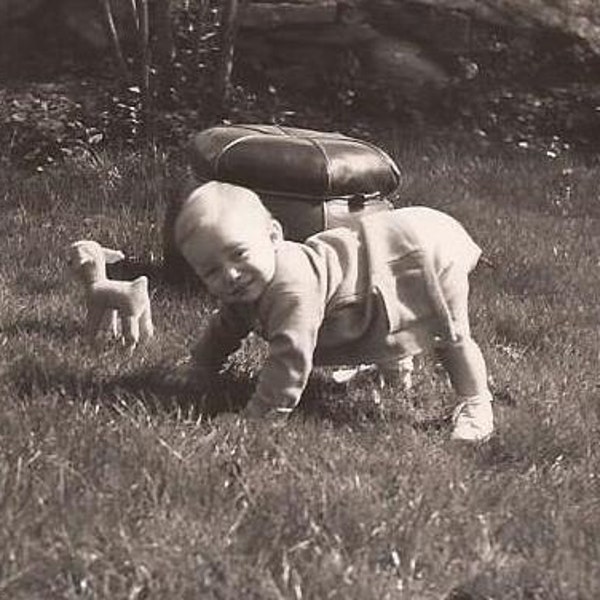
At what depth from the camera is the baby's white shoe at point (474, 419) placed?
481cm

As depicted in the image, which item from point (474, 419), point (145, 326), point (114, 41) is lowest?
point (114, 41)

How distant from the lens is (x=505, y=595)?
3.72m

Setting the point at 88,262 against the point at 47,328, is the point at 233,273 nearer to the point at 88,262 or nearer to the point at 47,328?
the point at 88,262

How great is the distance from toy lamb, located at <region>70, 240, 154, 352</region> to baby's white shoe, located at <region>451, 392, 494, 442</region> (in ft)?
4.09

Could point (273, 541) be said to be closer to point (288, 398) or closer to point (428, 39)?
point (288, 398)

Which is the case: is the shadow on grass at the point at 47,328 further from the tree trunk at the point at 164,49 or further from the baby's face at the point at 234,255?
the tree trunk at the point at 164,49

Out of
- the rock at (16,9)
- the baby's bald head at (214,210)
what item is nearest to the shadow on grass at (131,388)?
the baby's bald head at (214,210)

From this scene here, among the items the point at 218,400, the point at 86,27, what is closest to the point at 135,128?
the point at 86,27

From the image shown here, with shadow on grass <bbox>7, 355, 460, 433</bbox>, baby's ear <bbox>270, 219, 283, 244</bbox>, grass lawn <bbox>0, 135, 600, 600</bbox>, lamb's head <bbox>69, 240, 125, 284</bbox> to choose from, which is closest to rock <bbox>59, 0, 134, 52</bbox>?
grass lawn <bbox>0, 135, 600, 600</bbox>

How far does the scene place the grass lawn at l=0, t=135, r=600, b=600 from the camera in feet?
12.2

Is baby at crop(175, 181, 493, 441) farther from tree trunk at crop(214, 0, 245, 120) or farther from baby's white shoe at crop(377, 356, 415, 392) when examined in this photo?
tree trunk at crop(214, 0, 245, 120)

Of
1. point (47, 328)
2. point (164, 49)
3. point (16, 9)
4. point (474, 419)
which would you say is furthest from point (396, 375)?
point (16, 9)

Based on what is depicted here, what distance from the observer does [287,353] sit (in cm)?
467

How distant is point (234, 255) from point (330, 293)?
0.39 m
